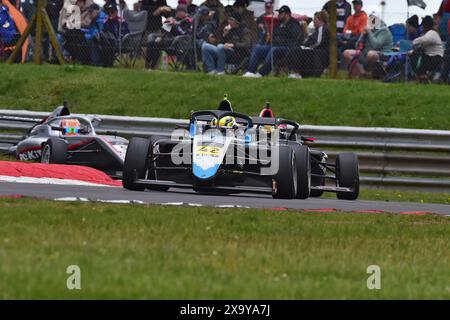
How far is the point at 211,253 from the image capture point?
7.96m

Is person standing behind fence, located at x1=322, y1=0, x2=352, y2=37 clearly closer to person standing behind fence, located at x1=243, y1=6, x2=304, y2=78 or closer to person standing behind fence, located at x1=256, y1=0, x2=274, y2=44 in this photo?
person standing behind fence, located at x1=243, y1=6, x2=304, y2=78

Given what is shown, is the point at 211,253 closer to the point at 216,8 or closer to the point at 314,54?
the point at 314,54

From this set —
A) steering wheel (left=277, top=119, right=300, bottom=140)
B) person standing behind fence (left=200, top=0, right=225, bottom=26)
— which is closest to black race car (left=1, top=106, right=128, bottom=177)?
steering wheel (left=277, top=119, right=300, bottom=140)

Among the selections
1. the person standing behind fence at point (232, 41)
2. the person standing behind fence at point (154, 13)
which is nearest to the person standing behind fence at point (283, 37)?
the person standing behind fence at point (232, 41)

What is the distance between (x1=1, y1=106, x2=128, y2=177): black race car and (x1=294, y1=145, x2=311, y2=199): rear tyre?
4.30 m

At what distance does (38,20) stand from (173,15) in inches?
112

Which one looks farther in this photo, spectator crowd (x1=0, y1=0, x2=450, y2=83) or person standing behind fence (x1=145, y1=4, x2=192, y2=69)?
person standing behind fence (x1=145, y1=4, x2=192, y2=69)

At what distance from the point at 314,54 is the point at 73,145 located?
5419 millimetres

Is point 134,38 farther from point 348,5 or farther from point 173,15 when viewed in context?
point 348,5

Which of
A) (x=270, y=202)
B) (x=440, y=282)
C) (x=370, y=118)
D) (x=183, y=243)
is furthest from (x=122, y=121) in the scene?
(x=440, y=282)

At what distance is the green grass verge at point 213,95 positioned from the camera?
816 inches

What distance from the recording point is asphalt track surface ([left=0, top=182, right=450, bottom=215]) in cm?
1240

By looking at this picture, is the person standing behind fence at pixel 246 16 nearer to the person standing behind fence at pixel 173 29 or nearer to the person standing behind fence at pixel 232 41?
the person standing behind fence at pixel 232 41

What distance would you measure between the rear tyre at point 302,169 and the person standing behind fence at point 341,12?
7.37 metres
